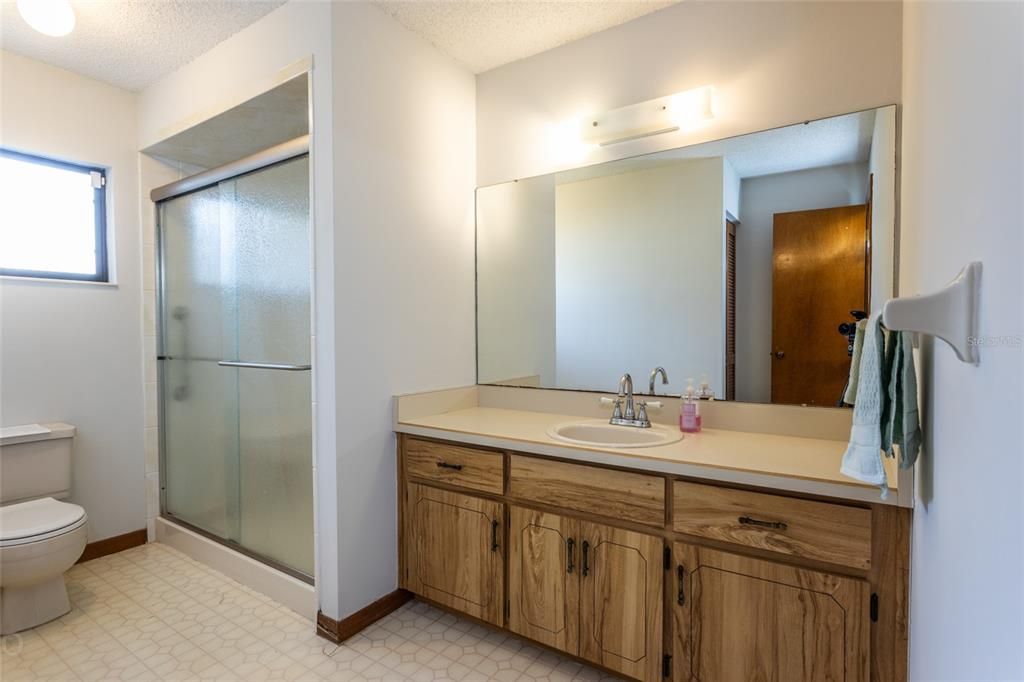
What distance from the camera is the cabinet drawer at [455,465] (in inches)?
74.5

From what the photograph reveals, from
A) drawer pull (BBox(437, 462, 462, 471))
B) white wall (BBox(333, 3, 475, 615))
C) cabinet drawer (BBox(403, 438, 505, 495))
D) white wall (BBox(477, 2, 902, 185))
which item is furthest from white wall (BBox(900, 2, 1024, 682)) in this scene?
white wall (BBox(333, 3, 475, 615))

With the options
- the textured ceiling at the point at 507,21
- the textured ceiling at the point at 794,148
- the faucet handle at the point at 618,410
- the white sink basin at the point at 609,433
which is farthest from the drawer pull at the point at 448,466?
the textured ceiling at the point at 507,21

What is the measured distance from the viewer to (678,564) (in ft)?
4.95

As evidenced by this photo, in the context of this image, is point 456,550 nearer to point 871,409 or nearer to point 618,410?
point 618,410

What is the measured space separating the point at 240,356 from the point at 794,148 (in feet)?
8.20

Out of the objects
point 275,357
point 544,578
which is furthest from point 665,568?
point 275,357

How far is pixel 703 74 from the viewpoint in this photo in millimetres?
1986

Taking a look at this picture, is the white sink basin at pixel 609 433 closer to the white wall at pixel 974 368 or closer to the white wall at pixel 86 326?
the white wall at pixel 974 368

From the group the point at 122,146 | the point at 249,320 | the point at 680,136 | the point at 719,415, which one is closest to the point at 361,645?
the point at 249,320

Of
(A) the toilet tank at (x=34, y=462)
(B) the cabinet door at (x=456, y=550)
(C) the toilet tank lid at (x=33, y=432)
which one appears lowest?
(B) the cabinet door at (x=456, y=550)

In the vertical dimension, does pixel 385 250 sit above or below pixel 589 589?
above

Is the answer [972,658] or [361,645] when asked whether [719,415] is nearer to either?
[972,658]

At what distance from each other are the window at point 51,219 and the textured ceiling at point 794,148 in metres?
2.94

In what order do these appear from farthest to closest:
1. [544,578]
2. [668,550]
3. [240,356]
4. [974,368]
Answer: [240,356], [544,578], [668,550], [974,368]
